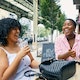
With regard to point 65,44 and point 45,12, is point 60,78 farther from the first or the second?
point 45,12

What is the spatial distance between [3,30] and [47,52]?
182 inches

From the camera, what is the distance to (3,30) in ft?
6.59

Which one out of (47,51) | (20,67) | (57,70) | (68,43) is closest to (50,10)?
(47,51)

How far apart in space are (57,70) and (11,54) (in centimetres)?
59

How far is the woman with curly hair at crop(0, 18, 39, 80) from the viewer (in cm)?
188

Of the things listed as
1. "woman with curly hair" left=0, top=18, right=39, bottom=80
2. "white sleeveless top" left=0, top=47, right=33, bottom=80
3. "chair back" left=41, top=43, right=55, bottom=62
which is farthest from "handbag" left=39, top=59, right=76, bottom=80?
"chair back" left=41, top=43, right=55, bottom=62

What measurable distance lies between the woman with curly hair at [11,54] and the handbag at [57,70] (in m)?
0.31

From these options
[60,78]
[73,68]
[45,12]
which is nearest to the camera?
[60,78]

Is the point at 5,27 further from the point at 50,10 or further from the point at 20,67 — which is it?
the point at 50,10

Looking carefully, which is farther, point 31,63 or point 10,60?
point 31,63

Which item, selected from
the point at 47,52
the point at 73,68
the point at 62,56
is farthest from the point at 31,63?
the point at 47,52

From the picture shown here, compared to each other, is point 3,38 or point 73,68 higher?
point 3,38

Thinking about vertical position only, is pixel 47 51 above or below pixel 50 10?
below

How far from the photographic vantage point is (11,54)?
2014 millimetres
